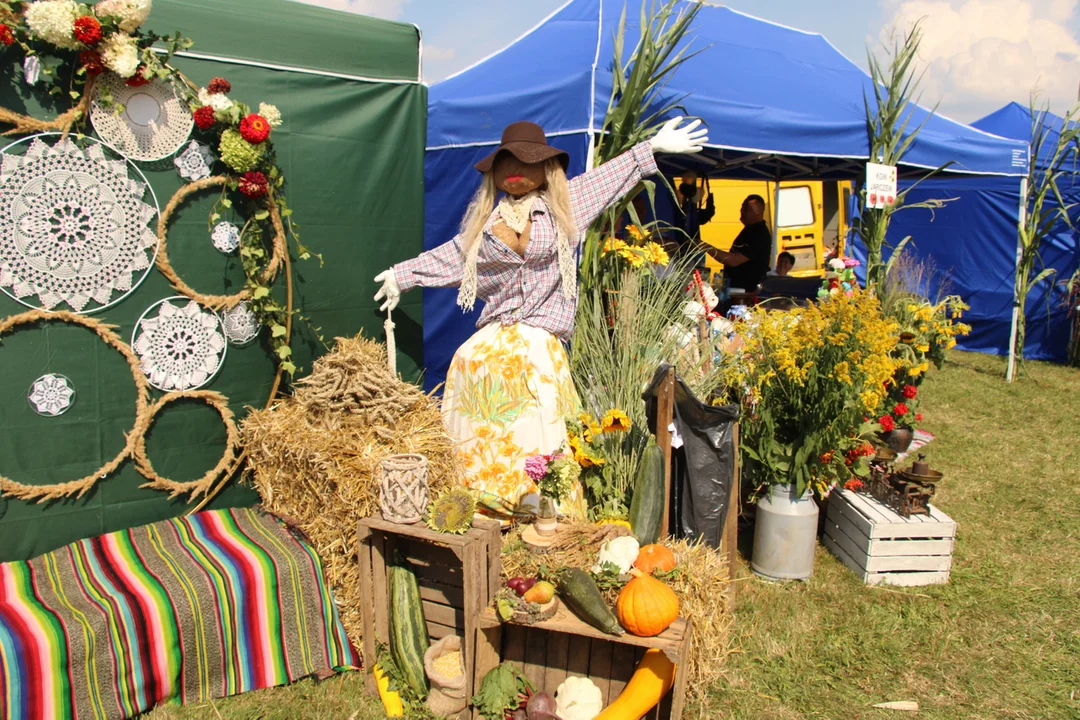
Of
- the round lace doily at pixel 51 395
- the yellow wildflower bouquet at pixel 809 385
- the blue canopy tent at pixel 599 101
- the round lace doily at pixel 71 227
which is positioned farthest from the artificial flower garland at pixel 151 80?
the yellow wildflower bouquet at pixel 809 385

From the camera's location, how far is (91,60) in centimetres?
262

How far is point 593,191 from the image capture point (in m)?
3.19

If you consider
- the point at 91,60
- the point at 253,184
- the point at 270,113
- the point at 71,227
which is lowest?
the point at 71,227

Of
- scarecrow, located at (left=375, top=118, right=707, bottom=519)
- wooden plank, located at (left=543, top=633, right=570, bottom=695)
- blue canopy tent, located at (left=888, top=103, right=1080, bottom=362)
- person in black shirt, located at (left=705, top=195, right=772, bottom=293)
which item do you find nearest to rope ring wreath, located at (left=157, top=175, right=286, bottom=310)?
scarecrow, located at (left=375, top=118, right=707, bottom=519)

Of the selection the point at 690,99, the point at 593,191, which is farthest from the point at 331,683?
the point at 690,99

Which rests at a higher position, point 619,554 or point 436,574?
point 619,554

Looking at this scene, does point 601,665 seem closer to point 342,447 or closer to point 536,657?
point 536,657

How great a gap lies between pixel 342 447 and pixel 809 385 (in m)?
2.00

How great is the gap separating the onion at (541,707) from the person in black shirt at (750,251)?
16.9ft

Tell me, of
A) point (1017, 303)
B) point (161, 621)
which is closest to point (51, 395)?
point (161, 621)

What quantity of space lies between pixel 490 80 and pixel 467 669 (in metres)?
3.60

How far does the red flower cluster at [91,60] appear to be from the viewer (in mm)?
2625

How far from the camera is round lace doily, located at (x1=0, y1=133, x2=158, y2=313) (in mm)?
2627

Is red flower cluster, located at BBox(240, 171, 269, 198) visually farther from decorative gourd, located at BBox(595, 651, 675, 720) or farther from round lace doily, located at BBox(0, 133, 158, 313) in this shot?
decorative gourd, located at BBox(595, 651, 675, 720)
